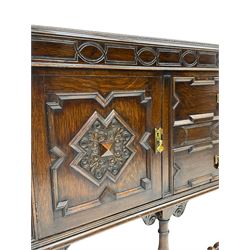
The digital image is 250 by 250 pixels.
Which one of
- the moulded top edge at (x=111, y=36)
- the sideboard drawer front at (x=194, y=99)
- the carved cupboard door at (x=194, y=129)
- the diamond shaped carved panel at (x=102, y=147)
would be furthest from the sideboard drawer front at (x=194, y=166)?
the moulded top edge at (x=111, y=36)

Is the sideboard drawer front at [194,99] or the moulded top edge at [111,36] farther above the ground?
the moulded top edge at [111,36]

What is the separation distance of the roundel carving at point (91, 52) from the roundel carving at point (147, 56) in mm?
145

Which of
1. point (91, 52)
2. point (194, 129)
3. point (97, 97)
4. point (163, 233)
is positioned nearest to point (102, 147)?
point (97, 97)

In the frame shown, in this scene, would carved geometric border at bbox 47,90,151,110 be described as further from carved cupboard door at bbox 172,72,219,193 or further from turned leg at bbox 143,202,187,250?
turned leg at bbox 143,202,187,250

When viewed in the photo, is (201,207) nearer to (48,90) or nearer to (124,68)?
(124,68)

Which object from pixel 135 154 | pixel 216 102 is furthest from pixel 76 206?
pixel 216 102

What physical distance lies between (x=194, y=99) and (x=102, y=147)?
18.3 inches

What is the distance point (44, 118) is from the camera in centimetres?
75

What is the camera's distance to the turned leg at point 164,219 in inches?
45.4

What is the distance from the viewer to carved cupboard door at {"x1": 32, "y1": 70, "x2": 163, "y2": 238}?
756mm

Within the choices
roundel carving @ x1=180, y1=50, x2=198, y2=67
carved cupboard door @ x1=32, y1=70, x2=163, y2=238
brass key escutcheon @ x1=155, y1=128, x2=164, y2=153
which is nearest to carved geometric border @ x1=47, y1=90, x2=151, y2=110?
carved cupboard door @ x1=32, y1=70, x2=163, y2=238

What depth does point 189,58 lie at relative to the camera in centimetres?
110

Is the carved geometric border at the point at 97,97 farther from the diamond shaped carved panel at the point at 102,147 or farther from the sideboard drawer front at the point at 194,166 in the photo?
the sideboard drawer front at the point at 194,166

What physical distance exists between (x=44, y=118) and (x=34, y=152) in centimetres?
9
